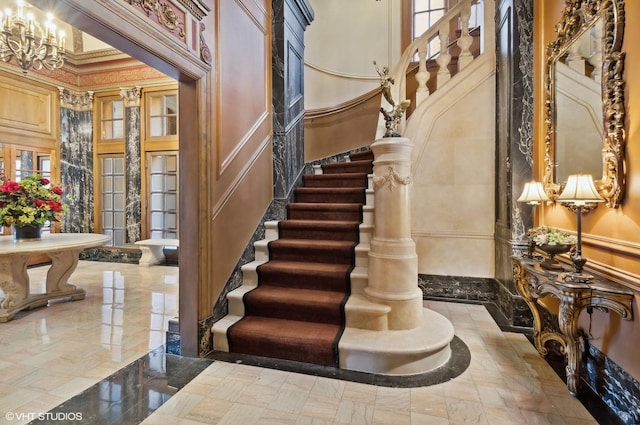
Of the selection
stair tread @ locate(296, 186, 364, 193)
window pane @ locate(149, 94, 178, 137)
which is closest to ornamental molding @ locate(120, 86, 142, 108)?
window pane @ locate(149, 94, 178, 137)

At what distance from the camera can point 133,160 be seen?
604 cm

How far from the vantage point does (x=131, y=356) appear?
237 cm

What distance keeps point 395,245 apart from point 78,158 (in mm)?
6894

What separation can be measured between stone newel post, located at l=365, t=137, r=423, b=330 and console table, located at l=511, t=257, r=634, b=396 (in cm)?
84

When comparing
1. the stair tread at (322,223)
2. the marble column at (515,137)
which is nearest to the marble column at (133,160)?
the stair tread at (322,223)

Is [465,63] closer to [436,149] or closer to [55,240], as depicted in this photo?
[436,149]

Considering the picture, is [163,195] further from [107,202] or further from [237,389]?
[237,389]

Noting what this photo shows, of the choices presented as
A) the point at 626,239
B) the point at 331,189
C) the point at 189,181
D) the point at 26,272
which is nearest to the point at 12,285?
the point at 26,272

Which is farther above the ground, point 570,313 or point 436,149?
point 436,149

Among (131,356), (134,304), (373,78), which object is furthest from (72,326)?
(373,78)

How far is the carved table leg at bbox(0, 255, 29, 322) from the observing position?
3.12 m

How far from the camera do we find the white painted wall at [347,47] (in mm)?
5551

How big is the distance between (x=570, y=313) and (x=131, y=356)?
309 centimetres

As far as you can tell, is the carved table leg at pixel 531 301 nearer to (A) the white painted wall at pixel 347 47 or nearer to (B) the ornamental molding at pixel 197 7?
(B) the ornamental molding at pixel 197 7
